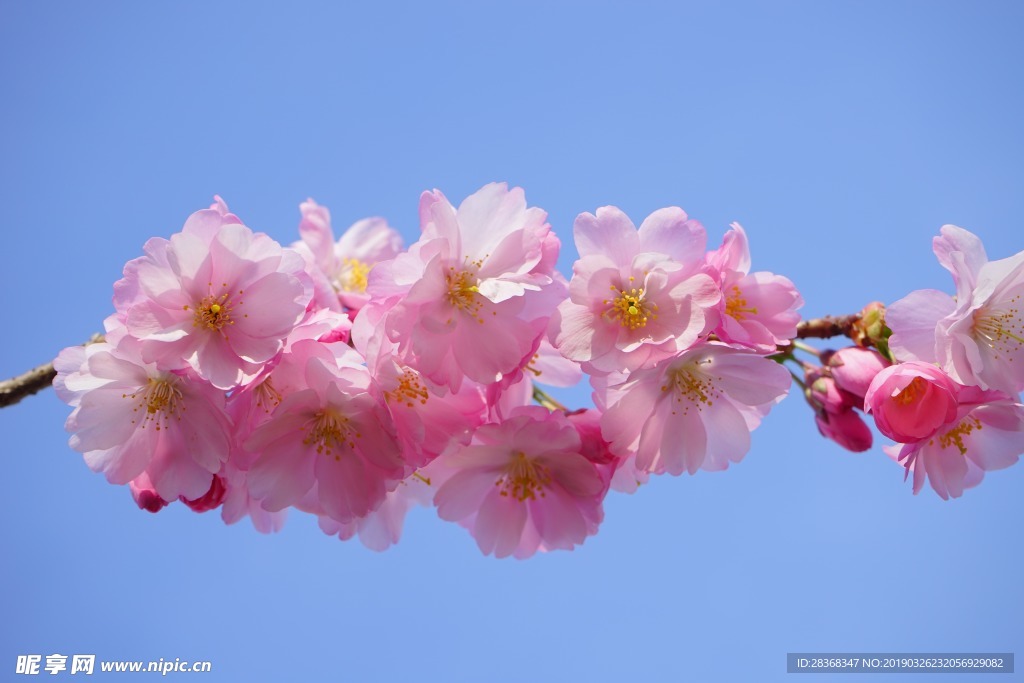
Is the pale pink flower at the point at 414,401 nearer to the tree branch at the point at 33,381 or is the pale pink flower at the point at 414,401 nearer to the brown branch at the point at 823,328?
the tree branch at the point at 33,381

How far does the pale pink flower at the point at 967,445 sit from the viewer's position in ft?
5.20

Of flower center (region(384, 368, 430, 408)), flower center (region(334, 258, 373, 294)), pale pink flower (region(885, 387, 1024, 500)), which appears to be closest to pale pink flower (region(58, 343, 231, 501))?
flower center (region(384, 368, 430, 408))

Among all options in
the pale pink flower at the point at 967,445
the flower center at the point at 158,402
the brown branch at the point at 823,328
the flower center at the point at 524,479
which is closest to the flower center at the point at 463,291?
the flower center at the point at 524,479

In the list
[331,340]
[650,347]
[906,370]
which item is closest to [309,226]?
[331,340]

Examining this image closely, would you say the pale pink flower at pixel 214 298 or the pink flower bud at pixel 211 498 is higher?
the pale pink flower at pixel 214 298

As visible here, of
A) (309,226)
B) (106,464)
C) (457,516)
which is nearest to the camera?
(106,464)

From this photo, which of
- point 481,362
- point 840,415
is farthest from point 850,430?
point 481,362

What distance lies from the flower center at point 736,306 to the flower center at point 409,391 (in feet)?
2.44

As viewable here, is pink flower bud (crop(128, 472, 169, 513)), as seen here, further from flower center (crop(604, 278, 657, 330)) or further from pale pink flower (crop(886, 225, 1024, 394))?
pale pink flower (crop(886, 225, 1024, 394))

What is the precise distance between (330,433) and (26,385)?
874 millimetres

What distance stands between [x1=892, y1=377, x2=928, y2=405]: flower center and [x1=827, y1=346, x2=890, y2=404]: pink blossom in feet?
0.29

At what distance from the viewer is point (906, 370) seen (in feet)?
Answer: 5.02

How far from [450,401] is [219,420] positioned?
51cm

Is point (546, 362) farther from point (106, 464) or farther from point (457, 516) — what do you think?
point (106, 464)
